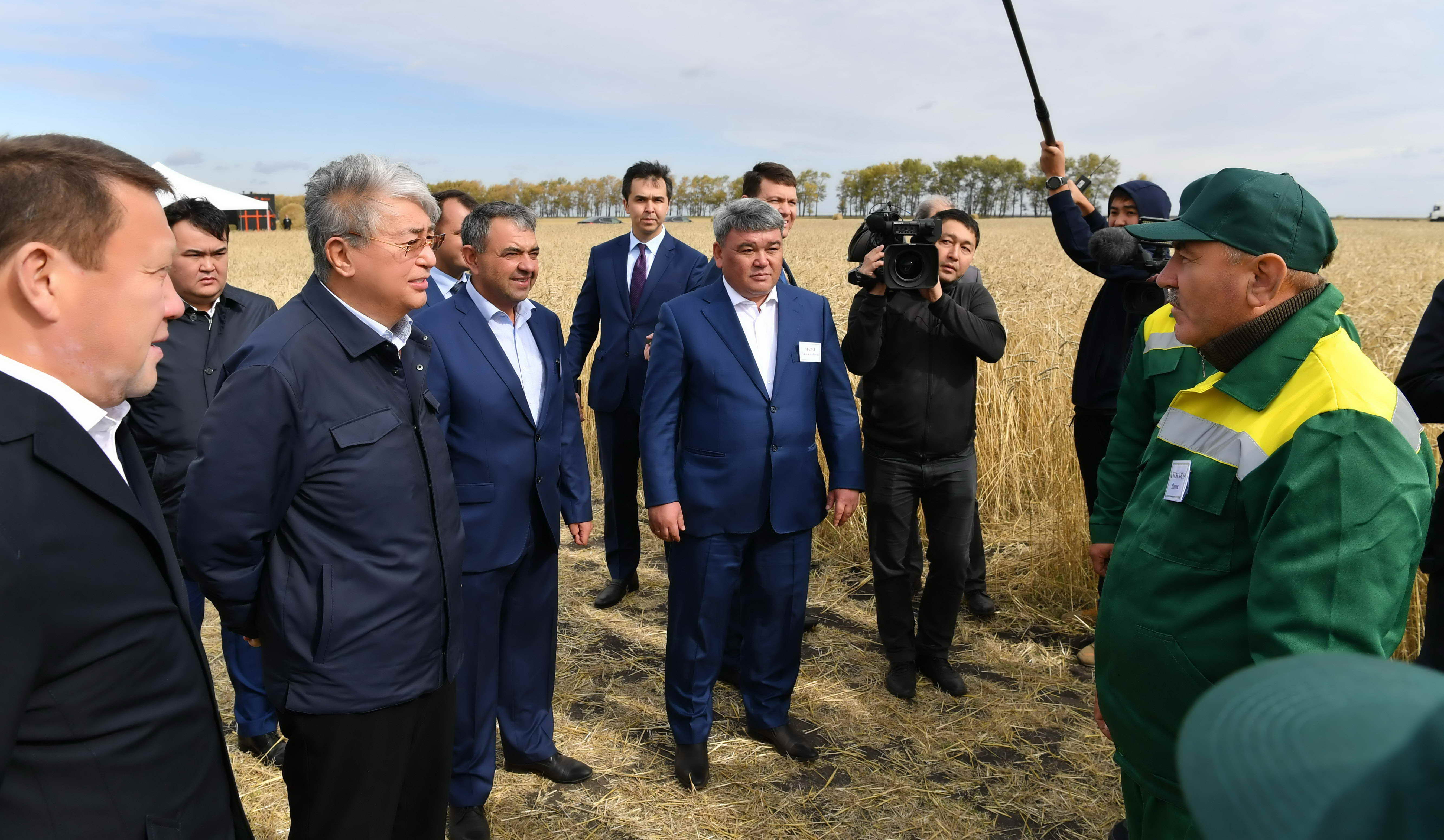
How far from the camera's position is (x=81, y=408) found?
4.09ft

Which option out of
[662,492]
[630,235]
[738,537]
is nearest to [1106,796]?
[738,537]

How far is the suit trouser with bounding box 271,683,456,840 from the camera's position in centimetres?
204

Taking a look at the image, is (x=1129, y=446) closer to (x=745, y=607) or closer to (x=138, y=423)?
(x=745, y=607)

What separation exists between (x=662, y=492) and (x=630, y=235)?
2.34 meters

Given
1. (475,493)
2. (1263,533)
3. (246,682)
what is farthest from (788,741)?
(1263,533)

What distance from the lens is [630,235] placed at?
203 inches

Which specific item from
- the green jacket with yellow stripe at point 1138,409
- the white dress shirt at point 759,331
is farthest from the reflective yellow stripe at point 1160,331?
the white dress shirt at point 759,331

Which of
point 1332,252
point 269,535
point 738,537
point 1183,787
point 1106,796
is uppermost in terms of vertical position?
point 1332,252

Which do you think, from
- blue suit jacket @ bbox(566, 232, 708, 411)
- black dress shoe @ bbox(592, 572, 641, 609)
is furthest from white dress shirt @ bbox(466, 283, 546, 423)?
black dress shoe @ bbox(592, 572, 641, 609)

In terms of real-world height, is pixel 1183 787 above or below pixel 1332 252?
Result: below

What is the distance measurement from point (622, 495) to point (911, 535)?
5.91 ft

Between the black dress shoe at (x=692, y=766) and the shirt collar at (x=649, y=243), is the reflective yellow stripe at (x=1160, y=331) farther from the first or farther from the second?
the shirt collar at (x=649, y=243)

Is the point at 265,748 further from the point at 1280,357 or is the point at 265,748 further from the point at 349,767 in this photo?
the point at 1280,357

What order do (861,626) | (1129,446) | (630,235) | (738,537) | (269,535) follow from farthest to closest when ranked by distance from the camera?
1. (630,235)
2. (861,626)
3. (738,537)
4. (1129,446)
5. (269,535)
